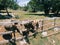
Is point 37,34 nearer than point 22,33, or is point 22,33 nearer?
point 22,33

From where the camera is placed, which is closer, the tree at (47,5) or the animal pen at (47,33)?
the animal pen at (47,33)

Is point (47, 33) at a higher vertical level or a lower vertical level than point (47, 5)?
higher

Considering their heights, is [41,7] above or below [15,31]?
below

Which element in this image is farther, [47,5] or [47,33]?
[47,5]

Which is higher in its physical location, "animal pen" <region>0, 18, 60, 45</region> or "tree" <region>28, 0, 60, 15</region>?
"animal pen" <region>0, 18, 60, 45</region>

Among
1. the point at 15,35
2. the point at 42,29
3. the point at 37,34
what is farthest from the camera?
the point at 42,29

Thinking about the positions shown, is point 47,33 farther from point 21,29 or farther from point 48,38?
point 21,29

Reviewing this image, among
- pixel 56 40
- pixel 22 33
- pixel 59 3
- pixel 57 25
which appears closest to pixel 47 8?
pixel 59 3

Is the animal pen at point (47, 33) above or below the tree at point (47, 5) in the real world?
above

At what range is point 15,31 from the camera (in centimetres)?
1312

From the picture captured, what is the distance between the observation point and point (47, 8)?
47594 millimetres

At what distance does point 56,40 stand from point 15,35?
14.9 feet

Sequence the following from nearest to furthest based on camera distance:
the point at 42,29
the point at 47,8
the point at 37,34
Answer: the point at 37,34, the point at 42,29, the point at 47,8

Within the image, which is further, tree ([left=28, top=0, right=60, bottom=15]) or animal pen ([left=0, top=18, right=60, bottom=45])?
tree ([left=28, top=0, right=60, bottom=15])
